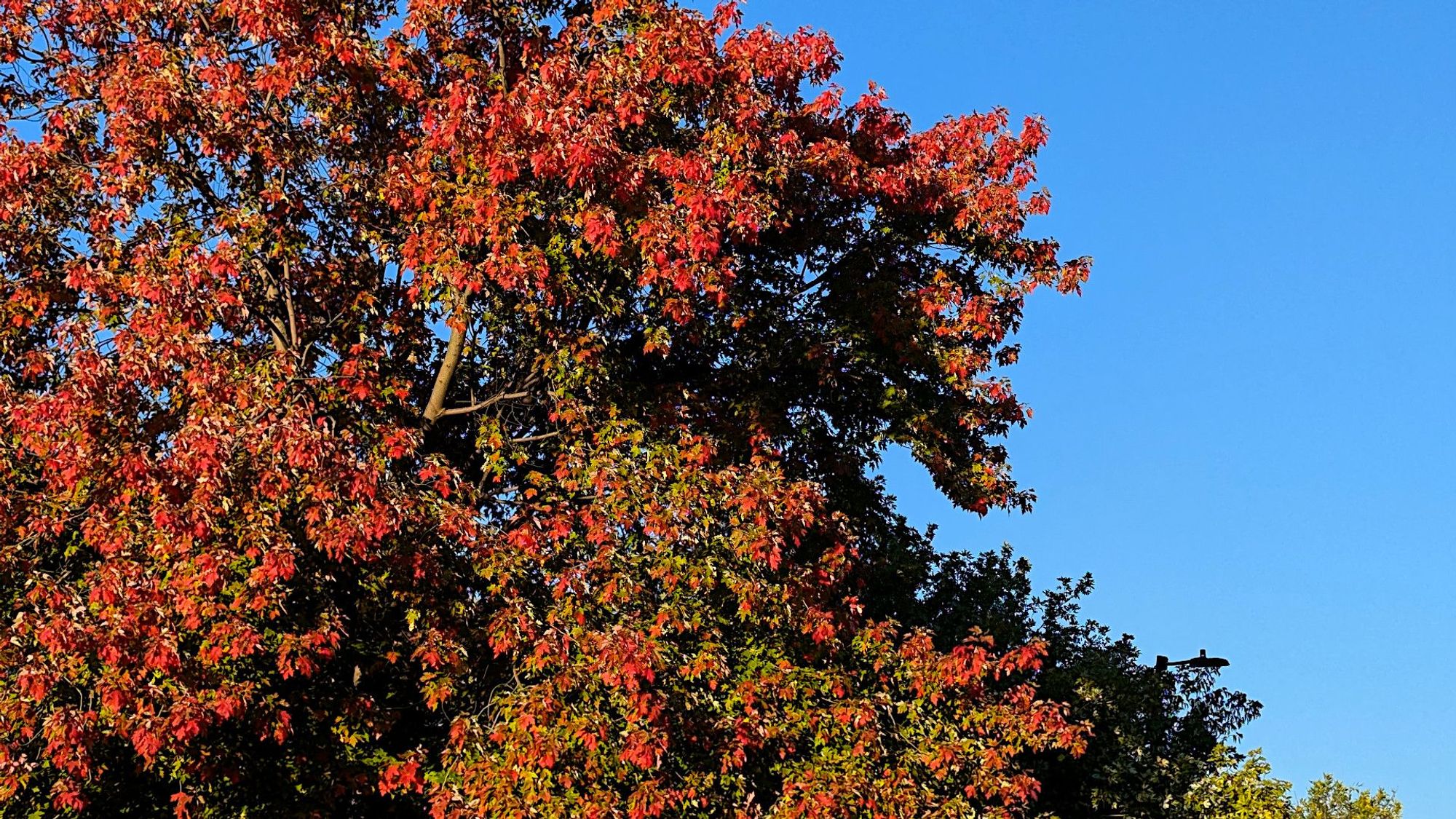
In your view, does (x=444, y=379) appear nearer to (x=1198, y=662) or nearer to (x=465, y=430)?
(x=465, y=430)

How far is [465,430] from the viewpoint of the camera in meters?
19.2

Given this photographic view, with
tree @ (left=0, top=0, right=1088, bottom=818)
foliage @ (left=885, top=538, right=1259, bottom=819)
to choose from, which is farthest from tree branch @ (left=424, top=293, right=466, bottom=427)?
foliage @ (left=885, top=538, right=1259, bottom=819)

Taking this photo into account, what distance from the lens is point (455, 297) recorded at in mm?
16766

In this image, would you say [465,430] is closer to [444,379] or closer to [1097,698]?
[444,379]

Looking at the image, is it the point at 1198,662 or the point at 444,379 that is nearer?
the point at 444,379

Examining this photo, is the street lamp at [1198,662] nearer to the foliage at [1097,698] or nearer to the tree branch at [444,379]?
the foliage at [1097,698]

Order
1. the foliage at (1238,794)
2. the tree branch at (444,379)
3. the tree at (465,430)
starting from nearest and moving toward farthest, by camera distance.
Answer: the tree at (465,430) < the tree branch at (444,379) < the foliage at (1238,794)

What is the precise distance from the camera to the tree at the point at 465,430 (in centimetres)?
1400

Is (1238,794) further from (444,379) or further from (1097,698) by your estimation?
(444,379)

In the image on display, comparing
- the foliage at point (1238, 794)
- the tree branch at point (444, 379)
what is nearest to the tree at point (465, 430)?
the tree branch at point (444, 379)

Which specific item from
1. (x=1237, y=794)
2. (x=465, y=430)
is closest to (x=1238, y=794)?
(x=1237, y=794)

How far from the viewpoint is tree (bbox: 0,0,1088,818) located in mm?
14000

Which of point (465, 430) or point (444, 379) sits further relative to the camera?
point (465, 430)

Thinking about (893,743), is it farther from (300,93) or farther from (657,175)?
(300,93)
